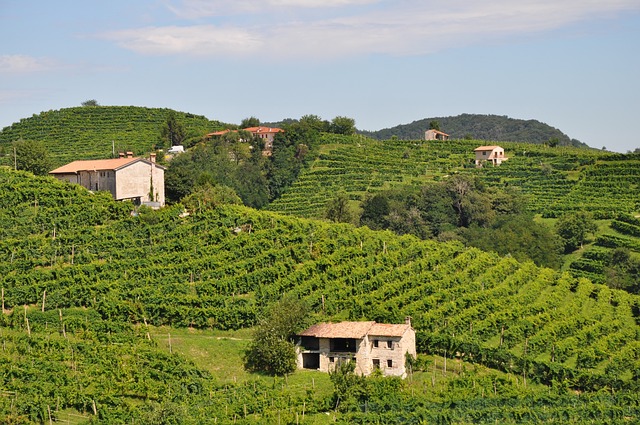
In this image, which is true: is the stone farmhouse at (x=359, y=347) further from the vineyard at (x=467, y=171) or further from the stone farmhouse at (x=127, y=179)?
the vineyard at (x=467, y=171)

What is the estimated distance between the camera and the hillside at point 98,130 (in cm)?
8411

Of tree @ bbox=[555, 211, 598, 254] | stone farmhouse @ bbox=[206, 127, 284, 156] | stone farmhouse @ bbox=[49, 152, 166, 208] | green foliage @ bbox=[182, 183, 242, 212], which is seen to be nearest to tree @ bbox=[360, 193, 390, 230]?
tree @ bbox=[555, 211, 598, 254]

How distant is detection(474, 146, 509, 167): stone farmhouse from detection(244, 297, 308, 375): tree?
179ft

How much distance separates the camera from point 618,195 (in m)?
75.1

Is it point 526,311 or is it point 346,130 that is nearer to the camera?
point 526,311

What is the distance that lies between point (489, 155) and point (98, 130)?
39007mm

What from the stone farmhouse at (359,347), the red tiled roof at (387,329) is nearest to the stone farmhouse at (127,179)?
the stone farmhouse at (359,347)

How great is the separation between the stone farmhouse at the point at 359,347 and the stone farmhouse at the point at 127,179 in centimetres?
1717

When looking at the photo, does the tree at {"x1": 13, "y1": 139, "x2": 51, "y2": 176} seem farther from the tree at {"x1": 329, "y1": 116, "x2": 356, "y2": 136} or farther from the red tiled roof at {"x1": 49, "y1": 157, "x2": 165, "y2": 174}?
the tree at {"x1": 329, "y1": 116, "x2": 356, "y2": 136}

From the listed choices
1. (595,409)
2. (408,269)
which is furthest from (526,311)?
(595,409)

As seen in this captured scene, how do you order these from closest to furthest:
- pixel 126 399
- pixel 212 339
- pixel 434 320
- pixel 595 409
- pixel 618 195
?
pixel 126 399 < pixel 595 409 < pixel 212 339 < pixel 434 320 < pixel 618 195

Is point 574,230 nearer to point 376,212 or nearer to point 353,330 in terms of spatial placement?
point 376,212

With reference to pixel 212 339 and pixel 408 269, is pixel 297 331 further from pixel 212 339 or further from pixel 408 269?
pixel 408 269

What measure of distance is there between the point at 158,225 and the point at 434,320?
46.8 ft
